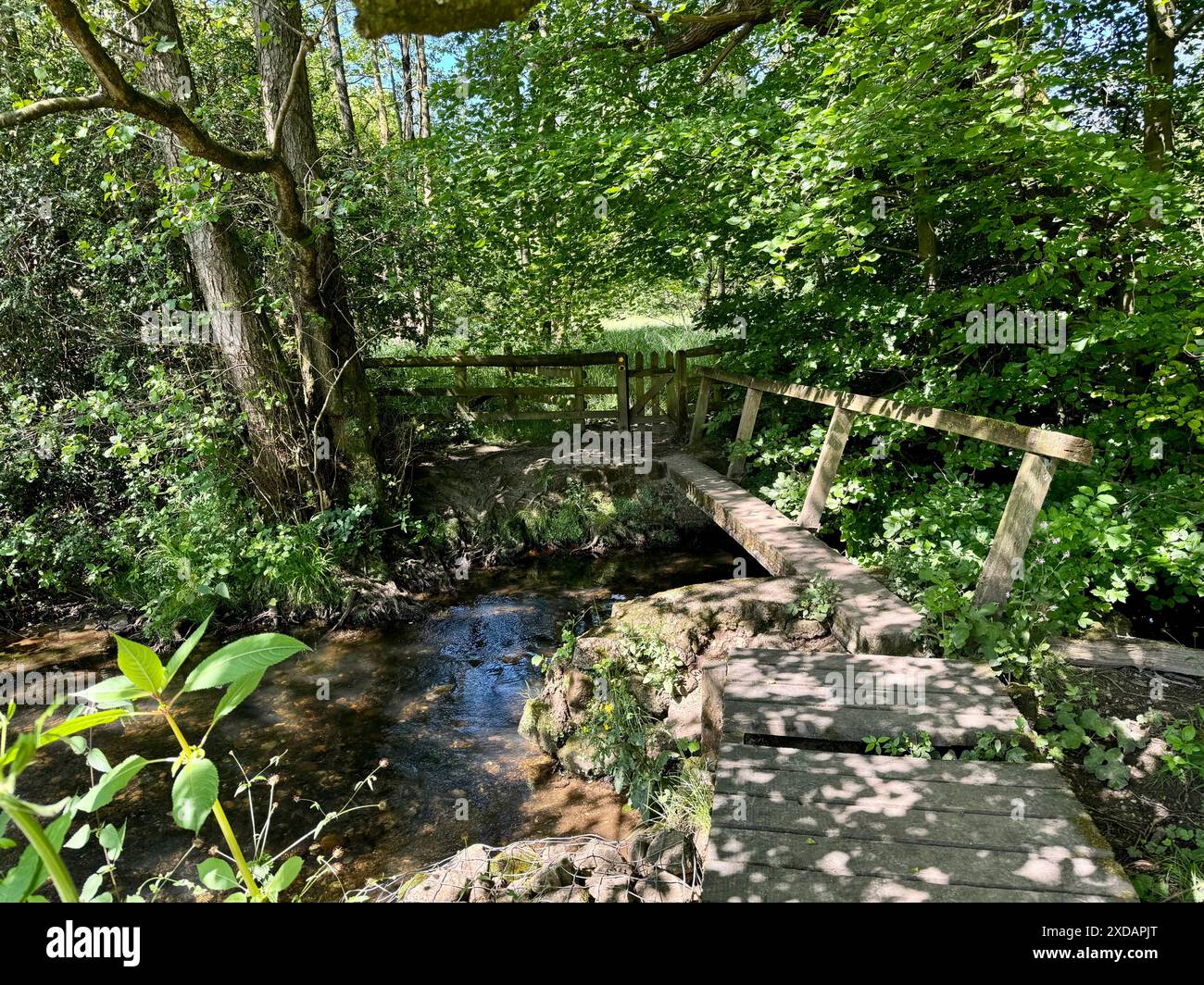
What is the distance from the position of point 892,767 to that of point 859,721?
1.17 ft

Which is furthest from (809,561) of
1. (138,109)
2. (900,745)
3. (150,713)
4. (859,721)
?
(138,109)

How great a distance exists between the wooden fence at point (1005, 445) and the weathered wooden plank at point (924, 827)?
156cm

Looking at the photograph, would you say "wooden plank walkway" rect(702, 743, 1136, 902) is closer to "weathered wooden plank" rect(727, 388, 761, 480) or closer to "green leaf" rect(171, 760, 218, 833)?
"green leaf" rect(171, 760, 218, 833)

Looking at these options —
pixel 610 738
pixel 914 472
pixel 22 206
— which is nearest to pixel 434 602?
pixel 610 738

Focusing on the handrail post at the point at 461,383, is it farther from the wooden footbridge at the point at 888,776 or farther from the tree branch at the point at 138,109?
the wooden footbridge at the point at 888,776

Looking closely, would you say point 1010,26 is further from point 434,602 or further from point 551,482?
point 434,602

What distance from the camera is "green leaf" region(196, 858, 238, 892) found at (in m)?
1.37

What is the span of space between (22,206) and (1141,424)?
35.4 feet

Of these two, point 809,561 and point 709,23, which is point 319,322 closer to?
point 809,561

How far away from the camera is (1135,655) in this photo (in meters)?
3.65

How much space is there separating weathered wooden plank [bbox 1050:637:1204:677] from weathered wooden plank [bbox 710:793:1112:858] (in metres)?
1.40

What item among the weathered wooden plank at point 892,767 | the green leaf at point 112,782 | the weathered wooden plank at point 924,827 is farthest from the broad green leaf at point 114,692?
the weathered wooden plank at point 892,767

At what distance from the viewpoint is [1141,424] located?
Answer: 513 cm
